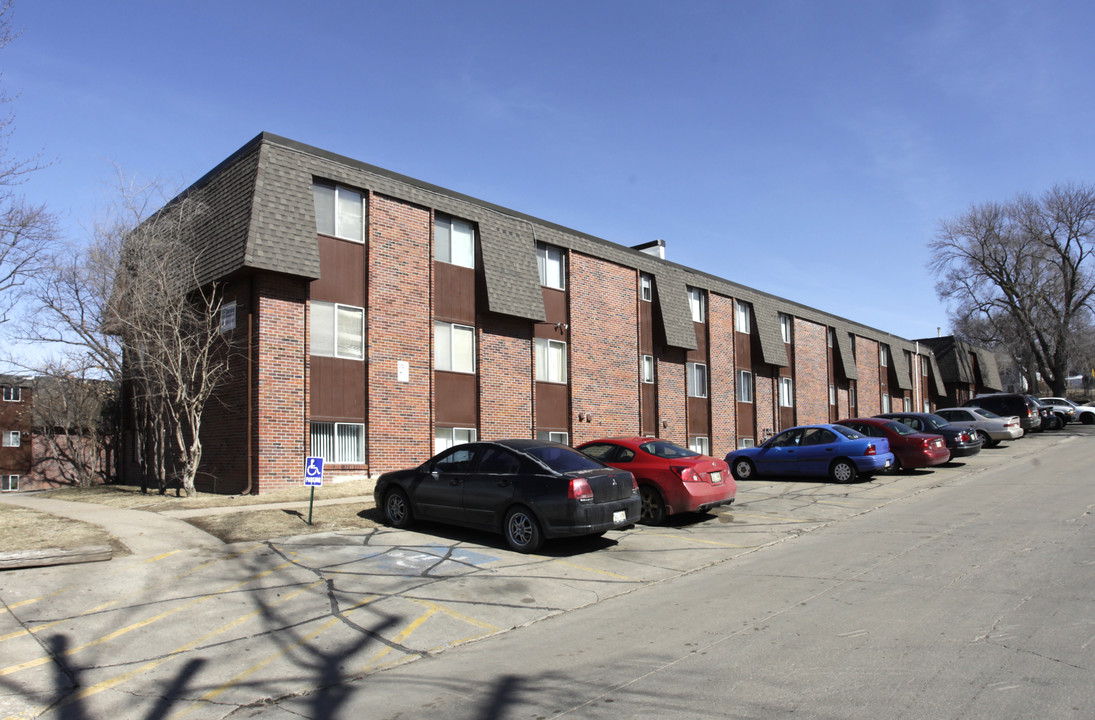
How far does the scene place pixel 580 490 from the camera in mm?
9930

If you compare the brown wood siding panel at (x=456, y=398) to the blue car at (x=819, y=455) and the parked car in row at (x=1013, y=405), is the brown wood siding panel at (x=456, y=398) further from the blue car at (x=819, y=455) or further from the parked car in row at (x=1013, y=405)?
the parked car in row at (x=1013, y=405)

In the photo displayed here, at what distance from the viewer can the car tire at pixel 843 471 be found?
17609mm

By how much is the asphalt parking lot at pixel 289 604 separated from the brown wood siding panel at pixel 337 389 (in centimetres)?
617

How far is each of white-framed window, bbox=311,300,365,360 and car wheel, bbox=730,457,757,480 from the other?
9.95 meters

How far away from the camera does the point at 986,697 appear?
4633 millimetres

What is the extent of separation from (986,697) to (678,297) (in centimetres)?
2381

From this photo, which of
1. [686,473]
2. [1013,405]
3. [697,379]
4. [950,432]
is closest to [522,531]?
[686,473]

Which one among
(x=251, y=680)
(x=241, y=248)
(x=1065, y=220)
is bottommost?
(x=251, y=680)

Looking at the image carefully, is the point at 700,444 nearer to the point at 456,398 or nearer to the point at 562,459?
the point at 456,398

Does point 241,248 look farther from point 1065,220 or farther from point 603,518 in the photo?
point 1065,220

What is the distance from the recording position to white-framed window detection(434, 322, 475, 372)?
19750mm

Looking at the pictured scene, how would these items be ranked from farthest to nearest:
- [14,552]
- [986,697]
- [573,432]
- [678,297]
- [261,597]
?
[678,297] → [573,432] → [14,552] → [261,597] → [986,697]

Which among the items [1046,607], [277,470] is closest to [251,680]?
[1046,607]

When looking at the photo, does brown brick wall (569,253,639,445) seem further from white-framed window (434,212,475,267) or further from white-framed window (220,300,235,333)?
white-framed window (220,300,235,333)
